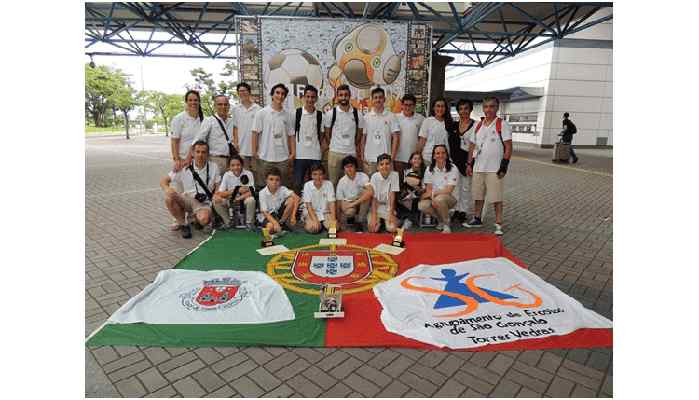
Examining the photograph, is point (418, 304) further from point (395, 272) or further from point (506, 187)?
point (506, 187)

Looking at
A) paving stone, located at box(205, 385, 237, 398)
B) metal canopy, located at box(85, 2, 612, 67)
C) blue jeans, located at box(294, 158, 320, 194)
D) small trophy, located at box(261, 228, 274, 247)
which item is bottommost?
paving stone, located at box(205, 385, 237, 398)

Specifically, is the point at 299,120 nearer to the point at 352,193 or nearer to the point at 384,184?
the point at 352,193

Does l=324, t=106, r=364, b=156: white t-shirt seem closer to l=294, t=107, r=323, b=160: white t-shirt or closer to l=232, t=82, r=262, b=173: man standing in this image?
l=294, t=107, r=323, b=160: white t-shirt

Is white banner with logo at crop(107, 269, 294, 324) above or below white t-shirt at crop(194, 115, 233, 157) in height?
below

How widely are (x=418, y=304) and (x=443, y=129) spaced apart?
130 inches

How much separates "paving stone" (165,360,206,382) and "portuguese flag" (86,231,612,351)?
21 cm

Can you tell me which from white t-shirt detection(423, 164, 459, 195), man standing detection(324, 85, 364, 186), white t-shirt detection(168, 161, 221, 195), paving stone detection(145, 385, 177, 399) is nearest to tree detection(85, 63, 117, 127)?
white t-shirt detection(168, 161, 221, 195)

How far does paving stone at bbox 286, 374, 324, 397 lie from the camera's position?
7.40 feet

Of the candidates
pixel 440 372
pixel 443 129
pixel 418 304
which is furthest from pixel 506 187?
pixel 440 372

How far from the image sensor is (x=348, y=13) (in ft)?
44.2

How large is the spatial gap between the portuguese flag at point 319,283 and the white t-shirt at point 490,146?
0.98 metres

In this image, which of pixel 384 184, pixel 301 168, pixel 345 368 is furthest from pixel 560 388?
pixel 301 168

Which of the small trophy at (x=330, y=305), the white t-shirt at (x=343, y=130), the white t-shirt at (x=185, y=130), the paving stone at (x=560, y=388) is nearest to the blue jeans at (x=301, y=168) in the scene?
the white t-shirt at (x=343, y=130)

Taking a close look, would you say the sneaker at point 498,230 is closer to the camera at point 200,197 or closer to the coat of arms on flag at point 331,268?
the coat of arms on flag at point 331,268
